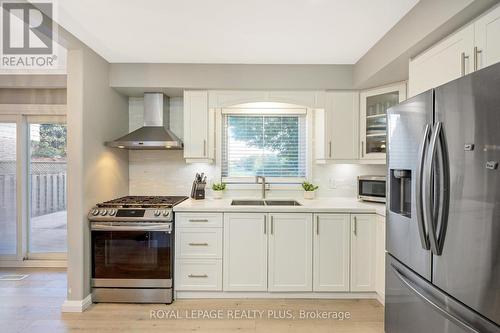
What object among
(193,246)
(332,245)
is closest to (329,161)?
(332,245)

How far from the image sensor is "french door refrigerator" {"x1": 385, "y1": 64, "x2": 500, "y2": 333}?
104 centimetres

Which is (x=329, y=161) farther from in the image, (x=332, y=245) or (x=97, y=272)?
(x=97, y=272)

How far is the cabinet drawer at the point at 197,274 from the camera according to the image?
108 inches

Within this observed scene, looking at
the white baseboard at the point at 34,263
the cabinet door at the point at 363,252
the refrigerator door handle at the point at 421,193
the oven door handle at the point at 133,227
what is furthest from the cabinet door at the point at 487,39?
the white baseboard at the point at 34,263

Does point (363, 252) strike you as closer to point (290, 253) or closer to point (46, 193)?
point (290, 253)

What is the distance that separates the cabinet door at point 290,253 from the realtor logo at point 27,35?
2.49 metres

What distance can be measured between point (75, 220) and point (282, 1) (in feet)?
8.28

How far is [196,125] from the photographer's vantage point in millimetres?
3121

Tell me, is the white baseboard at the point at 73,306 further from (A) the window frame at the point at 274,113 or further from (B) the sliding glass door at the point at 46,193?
(A) the window frame at the point at 274,113

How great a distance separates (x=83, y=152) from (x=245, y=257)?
1815 mm

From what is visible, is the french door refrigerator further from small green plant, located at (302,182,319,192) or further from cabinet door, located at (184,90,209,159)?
cabinet door, located at (184,90,209,159)

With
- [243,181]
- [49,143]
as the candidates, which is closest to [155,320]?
[243,181]

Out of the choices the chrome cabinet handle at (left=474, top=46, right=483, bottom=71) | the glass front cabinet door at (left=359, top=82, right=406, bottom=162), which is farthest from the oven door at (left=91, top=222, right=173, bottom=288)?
the chrome cabinet handle at (left=474, top=46, right=483, bottom=71)

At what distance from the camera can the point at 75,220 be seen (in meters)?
2.52
